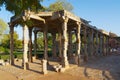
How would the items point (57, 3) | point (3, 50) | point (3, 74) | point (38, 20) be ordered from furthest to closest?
point (3, 50) < point (57, 3) < point (38, 20) < point (3, 74)

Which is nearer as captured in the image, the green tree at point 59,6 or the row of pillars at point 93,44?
the row of pillars at point 93,44

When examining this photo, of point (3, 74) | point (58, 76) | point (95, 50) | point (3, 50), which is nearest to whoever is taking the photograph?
point (58, 76)

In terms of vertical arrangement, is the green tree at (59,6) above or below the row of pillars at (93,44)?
above

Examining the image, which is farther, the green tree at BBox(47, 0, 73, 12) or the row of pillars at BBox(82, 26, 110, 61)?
the green tree at BBox(47, 0, 73, 12)

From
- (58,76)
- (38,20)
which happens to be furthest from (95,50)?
(58,76)

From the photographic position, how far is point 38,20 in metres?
22.0

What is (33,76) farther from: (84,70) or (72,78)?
(84,70)

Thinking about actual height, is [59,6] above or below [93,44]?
above

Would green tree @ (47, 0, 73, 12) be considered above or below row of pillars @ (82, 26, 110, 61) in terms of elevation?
above

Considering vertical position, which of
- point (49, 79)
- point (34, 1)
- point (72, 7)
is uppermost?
point (72, 7)

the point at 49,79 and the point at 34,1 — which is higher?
the point at 34,1

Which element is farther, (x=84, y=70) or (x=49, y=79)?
(x=84, y=70)

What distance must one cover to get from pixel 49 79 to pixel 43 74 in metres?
1.39

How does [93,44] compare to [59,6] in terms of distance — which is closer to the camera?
[93,44]
